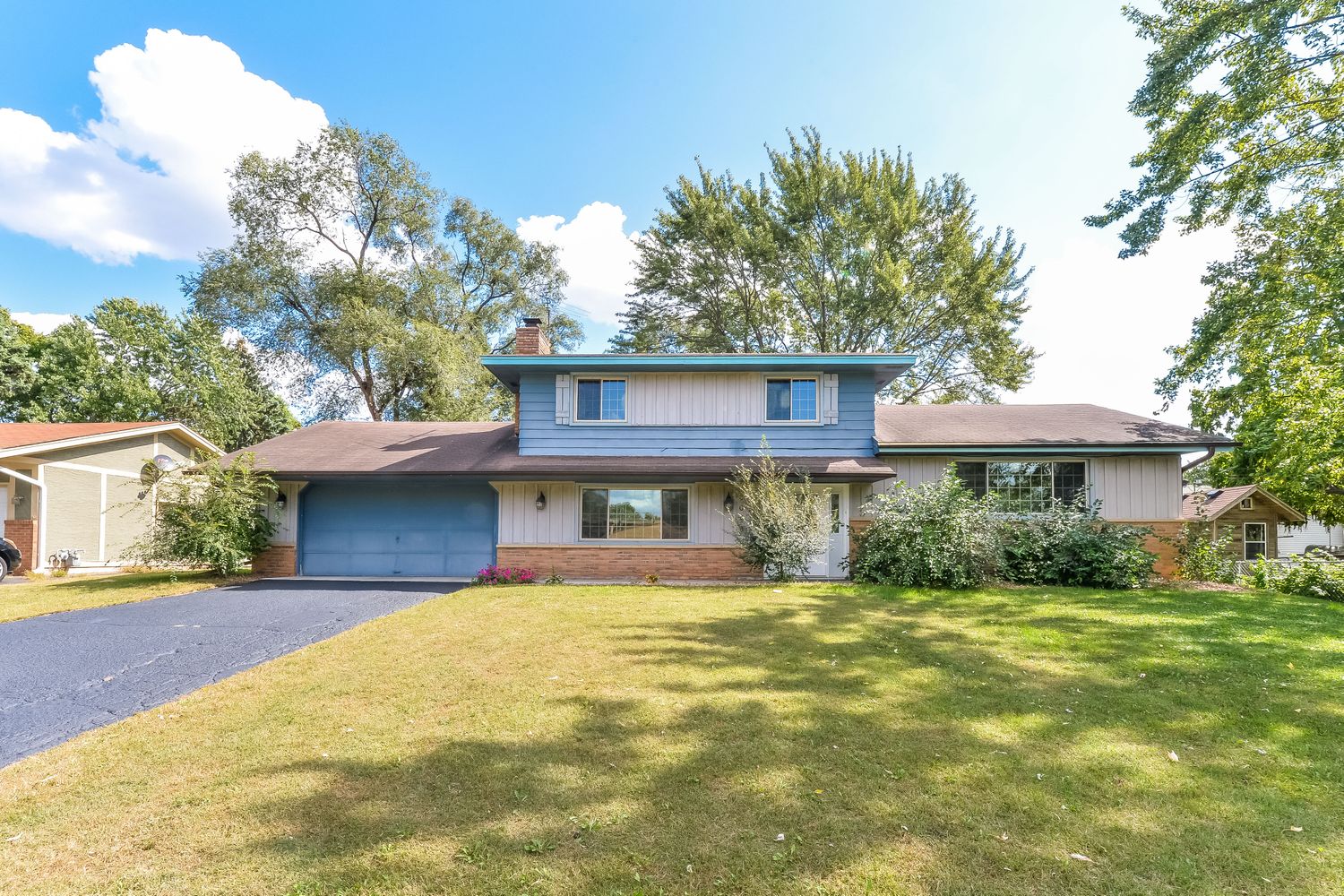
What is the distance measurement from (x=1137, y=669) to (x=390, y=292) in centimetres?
2779

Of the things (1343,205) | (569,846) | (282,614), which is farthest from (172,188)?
(1343,205)

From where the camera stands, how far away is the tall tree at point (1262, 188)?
35.3 feet

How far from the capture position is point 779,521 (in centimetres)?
1096

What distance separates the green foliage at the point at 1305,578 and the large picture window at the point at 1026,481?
10.9 feet

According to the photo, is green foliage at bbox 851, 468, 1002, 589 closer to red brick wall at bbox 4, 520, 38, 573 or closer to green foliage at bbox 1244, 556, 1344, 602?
green foliage at bbox 1244, 556, 1344, 602

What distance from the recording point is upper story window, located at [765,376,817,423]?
13.0 meters

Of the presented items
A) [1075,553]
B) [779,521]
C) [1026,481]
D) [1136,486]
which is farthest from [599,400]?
[1136,486]

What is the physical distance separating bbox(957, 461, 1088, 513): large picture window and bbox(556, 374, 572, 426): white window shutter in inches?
341

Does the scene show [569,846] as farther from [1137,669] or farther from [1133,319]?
[1133,319]

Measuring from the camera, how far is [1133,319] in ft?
48.6

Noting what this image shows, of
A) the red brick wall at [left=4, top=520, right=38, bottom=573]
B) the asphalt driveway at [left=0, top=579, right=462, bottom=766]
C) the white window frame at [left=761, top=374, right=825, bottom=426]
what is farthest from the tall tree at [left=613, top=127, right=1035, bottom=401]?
the red brick wall at [left=4, top=520, right=38, bottom=573]

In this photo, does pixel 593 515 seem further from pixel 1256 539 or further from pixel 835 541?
pixel 1256 539

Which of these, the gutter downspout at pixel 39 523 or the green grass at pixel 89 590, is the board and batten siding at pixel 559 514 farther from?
the gutter downspout at pixel 39 523

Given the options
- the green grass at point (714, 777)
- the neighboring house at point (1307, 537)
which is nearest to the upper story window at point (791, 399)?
the green grass at point (714, 777)
